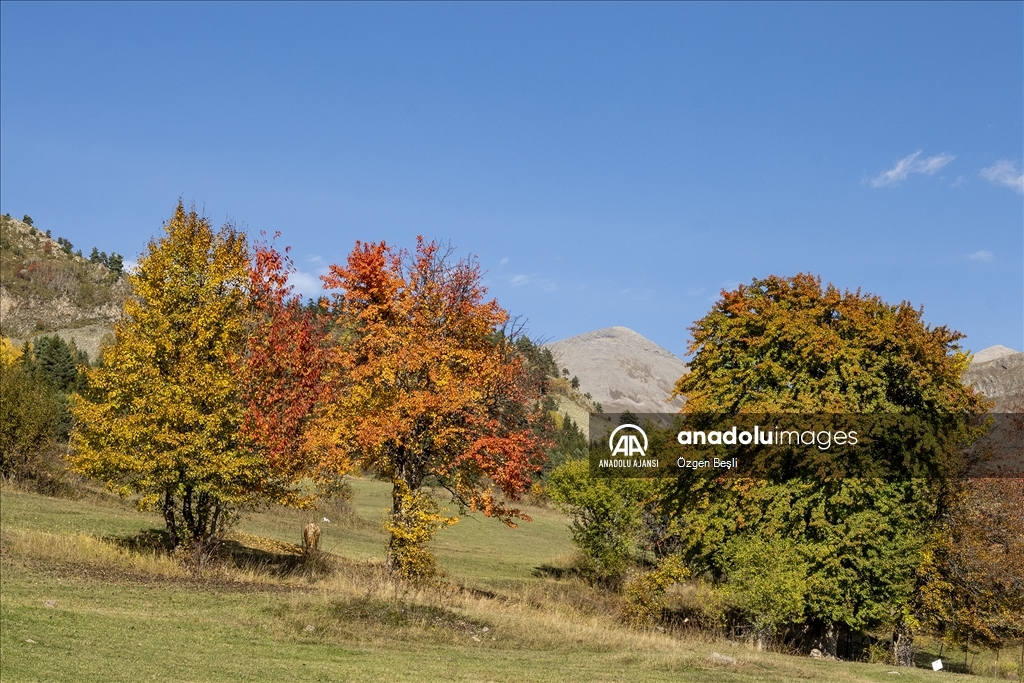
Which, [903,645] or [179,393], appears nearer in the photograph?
[179,393]

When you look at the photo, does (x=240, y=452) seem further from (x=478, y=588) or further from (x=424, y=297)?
(x=478, y=588)

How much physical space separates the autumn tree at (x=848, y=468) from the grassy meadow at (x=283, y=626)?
6532 millimetres

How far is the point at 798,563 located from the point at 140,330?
2537cm

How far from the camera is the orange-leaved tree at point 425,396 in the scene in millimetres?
32156

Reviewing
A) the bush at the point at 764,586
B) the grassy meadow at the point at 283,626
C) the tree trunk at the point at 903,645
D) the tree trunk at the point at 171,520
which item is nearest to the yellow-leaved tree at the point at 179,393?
the tree trunk at the point at 171,520

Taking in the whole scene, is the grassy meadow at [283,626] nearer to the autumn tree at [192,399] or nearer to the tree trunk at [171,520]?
the tree trunk at [171,520]

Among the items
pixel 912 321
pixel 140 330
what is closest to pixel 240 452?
pixel 140 330

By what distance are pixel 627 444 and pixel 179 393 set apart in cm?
2655

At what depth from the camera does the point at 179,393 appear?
29328mm

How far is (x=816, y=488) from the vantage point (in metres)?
35.9

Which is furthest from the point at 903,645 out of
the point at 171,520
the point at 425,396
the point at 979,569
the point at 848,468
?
the point at 171,520

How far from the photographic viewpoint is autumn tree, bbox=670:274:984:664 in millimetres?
34906

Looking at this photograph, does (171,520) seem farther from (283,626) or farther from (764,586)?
(764,586)

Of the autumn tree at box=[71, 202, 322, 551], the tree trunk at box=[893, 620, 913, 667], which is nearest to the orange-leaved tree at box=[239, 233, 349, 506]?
the autumn tree at box=[71, 202, 322, 551]
